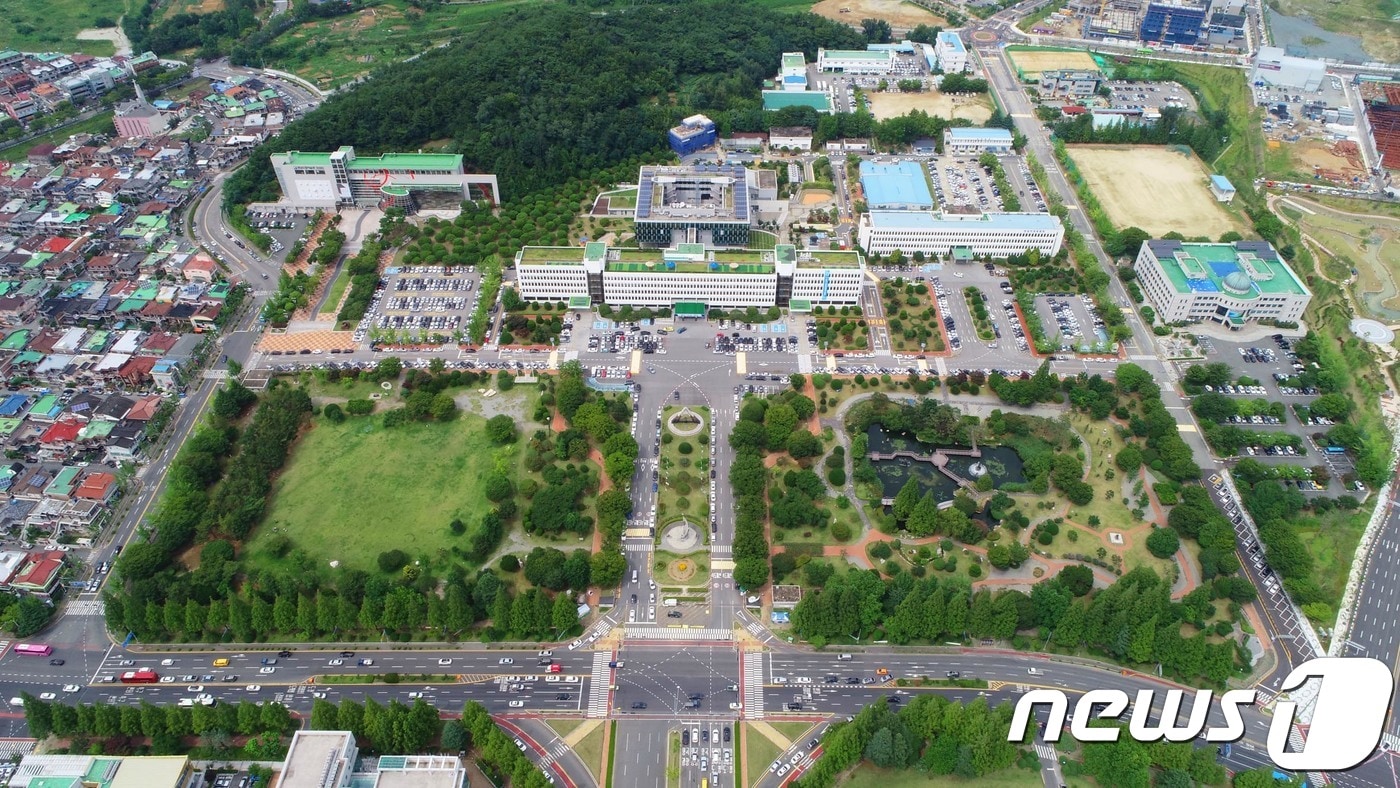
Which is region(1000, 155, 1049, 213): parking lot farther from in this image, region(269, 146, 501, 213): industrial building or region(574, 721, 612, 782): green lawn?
region(574, 721, 612, 782): green lawn

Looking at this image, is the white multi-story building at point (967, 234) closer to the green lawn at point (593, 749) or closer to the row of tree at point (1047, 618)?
the row of tree at point (1047, 618)

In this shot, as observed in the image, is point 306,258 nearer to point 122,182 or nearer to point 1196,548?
point 122,182

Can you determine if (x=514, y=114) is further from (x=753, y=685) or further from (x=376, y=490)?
(x=753, y=685)

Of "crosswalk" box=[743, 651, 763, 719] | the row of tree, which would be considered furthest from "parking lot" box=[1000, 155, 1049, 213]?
"crosswalk" box=[743, 651, 763, 719]

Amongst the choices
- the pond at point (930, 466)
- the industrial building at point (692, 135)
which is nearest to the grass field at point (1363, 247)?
the pond at point (930, 466)

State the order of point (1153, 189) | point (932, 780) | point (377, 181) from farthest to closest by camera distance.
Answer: point (1153, 189), point (377, 181), point (932, 780)

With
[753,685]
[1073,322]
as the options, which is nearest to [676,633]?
[753,685]
